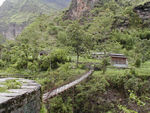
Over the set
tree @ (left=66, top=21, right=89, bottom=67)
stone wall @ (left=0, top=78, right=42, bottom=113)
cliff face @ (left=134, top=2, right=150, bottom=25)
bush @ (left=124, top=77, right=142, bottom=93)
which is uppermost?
cliff face @ (left=134, top=2, right=150, bottom=25)

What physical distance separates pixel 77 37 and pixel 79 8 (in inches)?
1255

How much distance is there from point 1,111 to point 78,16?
41.8 meters

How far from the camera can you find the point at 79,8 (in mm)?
42094

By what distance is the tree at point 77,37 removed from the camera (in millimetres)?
12648

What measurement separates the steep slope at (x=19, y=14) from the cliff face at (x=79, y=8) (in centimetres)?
2352

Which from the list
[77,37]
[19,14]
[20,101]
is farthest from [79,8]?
[19,14]

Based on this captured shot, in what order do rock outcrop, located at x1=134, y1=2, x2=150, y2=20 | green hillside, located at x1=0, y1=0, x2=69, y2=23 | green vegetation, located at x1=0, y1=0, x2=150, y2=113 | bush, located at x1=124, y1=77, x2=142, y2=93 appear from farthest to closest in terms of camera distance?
green hillside, located at x1=0, y1=0, x2=69, y2=23 → rock outcrop, located at x1=134, y1=2, x2=150, y2=20 → bush, located at x1=124, y1=77, x2=142, y2=93 → green vegetation, located at x1=0, y1=0, x2=150, y2=113

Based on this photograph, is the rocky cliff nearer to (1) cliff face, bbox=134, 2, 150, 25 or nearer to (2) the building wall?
(1) cliff face, bbox=134, 2, 150, 25

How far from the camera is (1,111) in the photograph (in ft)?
5.86

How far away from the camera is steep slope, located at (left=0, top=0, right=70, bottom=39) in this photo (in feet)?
209

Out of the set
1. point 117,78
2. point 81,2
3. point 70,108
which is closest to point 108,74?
point 117,78

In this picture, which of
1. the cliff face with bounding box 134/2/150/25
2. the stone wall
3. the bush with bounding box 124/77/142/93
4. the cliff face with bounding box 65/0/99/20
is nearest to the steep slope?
the cliff face with bounding box 65/0/99/20

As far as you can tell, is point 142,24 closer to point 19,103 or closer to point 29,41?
point 29,41

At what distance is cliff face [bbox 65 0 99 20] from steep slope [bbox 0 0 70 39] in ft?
77.2
